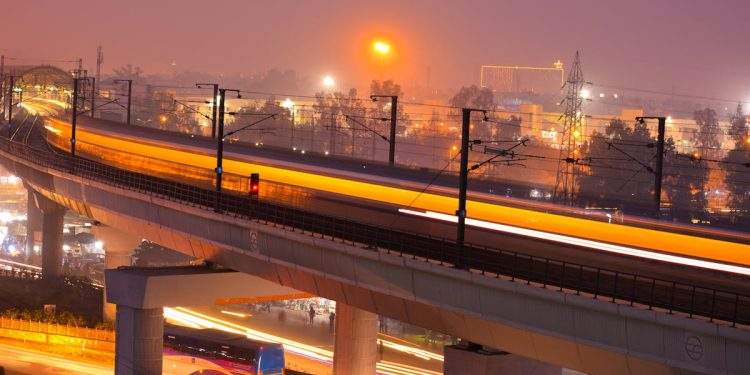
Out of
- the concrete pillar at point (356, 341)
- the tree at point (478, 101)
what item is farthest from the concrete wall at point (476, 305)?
the tree at point (478, 101)

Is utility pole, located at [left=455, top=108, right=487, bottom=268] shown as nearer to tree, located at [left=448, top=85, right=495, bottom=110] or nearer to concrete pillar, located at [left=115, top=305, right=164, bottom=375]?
concrete pillar, located at [left=115, top=305, right=164, bottom=375]

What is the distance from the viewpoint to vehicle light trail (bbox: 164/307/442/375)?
3960cm

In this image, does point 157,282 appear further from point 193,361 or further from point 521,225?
point 521,225

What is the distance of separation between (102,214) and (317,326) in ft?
44.7

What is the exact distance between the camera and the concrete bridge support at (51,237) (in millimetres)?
58062

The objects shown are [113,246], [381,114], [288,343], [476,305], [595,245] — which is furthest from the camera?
[381,114]

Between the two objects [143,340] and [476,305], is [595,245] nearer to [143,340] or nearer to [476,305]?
[476,305]

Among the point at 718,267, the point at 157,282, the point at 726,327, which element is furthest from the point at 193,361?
the point at 726,327

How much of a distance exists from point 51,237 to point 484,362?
132 feet

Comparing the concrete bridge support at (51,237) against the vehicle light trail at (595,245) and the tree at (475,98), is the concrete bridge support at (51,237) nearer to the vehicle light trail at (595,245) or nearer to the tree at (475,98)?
the vehicle light trail at (595,245)

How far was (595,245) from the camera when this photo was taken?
75.6 ft

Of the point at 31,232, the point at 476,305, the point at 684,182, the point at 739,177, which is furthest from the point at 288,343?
the point at 739,177

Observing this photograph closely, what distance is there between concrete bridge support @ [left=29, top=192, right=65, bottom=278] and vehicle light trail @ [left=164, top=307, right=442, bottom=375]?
12.9 metres

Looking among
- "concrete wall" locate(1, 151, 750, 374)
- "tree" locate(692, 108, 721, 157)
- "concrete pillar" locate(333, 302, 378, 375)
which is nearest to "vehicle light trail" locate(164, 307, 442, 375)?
"concrete pillar" locate(333, 302, 378, 375)
